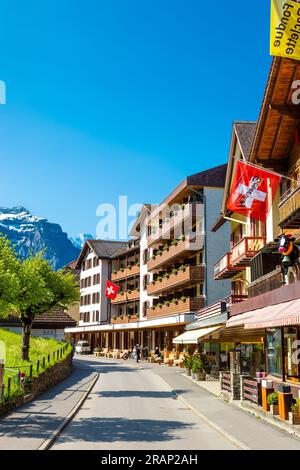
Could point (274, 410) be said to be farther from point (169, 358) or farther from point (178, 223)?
point (178, 223)

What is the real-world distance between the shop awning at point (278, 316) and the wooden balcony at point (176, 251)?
88.1 ft

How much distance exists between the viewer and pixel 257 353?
30453 mm

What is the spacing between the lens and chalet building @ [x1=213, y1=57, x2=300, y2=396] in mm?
17812

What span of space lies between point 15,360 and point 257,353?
13.3 m

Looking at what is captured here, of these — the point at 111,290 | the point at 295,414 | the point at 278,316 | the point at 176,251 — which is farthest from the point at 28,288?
the point at 111,290

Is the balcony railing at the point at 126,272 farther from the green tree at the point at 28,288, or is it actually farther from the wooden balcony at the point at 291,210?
the wooden balcony at the point at 291,210

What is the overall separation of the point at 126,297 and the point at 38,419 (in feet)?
171

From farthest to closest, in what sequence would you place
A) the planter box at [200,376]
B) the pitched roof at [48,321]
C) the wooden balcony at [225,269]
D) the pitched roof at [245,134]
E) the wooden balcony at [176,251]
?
the wooden balcony at [176,251], the pitched roof at [48,321], the wooden balcony at [225,269], the planter box at [200,376], the pitched roof at [245,134]

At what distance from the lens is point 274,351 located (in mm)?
20500

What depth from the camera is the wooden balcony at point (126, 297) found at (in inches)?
2618

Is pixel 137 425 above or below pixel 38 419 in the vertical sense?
below

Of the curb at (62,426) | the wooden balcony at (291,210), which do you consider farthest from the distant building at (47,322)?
the wooden balcony at (291,210)

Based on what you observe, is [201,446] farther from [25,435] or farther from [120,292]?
[120,292]

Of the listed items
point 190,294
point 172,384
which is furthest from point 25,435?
point 190,294
